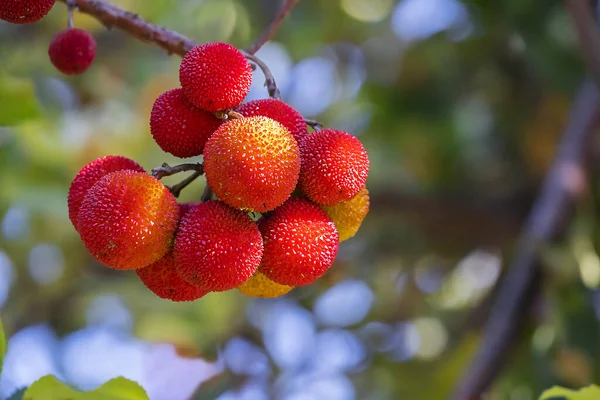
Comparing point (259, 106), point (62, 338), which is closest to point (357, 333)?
point (62, 338)

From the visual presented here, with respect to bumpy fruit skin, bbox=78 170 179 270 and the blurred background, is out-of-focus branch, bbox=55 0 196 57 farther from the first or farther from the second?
the blurred background

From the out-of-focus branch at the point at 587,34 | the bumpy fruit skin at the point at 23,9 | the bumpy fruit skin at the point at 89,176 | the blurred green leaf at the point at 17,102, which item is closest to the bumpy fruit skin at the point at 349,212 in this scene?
the bumpy fruit skin at the point at 89,176

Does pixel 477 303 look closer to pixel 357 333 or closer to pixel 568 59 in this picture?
pixel 357 333

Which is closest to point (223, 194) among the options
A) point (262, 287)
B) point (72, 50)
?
point (262, 287)

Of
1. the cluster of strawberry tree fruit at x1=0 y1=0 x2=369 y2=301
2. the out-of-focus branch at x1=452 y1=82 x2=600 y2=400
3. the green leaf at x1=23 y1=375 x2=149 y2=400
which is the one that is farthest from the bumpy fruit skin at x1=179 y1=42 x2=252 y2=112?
the out-of-focus branch at x1=452 y1=82 x2=600 y2=400

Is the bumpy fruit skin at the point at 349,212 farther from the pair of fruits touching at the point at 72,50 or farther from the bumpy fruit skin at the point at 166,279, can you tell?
the pair of fruits touching at the point at 72,50
